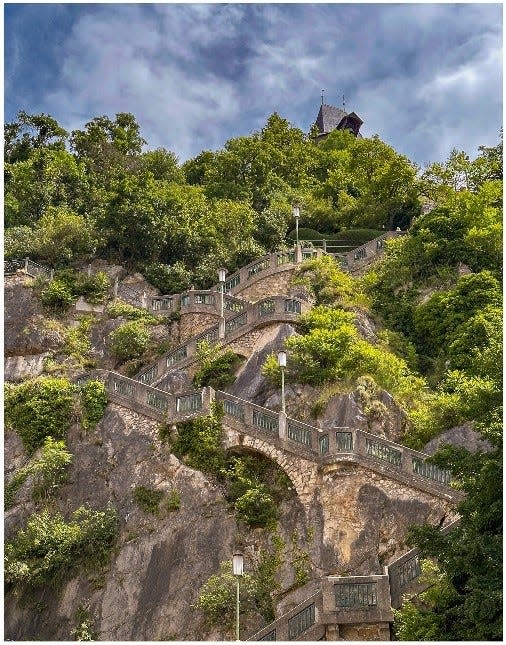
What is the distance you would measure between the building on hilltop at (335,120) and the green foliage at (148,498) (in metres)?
48.2

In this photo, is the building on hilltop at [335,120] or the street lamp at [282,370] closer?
the street lamp at [282,370]

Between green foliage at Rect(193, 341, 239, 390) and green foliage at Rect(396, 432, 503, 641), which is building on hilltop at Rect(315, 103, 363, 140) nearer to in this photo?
green foliage at Rect(193, 341, 239, 390)

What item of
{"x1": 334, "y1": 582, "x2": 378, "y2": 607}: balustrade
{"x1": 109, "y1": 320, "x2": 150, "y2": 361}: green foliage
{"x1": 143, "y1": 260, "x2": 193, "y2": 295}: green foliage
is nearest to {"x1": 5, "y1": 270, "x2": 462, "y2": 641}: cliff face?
{"x1": 334, "y1": 582, "x2": 378, "y2": 607}: balustrade

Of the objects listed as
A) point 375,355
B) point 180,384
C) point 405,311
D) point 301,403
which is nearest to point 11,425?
point 180,384

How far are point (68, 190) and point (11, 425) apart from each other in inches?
696

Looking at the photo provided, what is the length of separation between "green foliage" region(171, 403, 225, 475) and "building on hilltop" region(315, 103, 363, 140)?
154 feet

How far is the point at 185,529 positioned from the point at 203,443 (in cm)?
233

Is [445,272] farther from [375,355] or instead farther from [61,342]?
[61,342]

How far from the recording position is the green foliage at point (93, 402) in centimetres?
2708

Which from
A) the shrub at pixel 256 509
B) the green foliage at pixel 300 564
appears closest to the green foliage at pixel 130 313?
the shrub at pixel 256 509

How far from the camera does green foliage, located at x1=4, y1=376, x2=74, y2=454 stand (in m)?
27.5

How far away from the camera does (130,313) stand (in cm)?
3475

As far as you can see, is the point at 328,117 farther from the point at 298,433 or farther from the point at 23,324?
the point at 298,433

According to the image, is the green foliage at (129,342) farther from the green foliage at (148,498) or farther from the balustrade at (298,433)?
the balustrade at (298,433)
